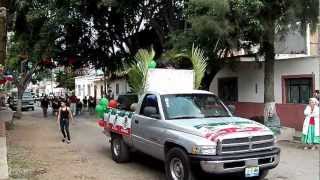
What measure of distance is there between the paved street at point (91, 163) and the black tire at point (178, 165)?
3.95ft

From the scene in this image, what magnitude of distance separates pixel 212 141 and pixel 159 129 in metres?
1.70

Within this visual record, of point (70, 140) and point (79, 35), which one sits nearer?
point (70, 140)

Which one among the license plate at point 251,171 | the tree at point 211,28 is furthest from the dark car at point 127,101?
the license plate at point 251,171

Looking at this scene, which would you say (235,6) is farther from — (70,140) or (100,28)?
(100,28)

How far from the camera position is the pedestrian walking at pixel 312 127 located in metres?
14.9

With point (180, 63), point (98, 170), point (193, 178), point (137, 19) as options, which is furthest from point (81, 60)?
point (193, 178)

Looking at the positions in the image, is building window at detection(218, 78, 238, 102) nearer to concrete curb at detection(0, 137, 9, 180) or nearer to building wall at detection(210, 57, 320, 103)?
building wall at detection(210, 57, 320, 103)

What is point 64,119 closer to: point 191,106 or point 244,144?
point 191,106

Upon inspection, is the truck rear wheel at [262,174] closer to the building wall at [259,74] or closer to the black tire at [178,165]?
the black tire at [178,165]

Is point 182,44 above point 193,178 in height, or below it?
above

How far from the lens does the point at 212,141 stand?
8.98m

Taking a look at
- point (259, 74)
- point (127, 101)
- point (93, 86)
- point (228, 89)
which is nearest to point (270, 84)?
point (259, 74)

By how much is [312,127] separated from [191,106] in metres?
5.67

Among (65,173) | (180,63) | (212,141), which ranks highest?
(180,63)
